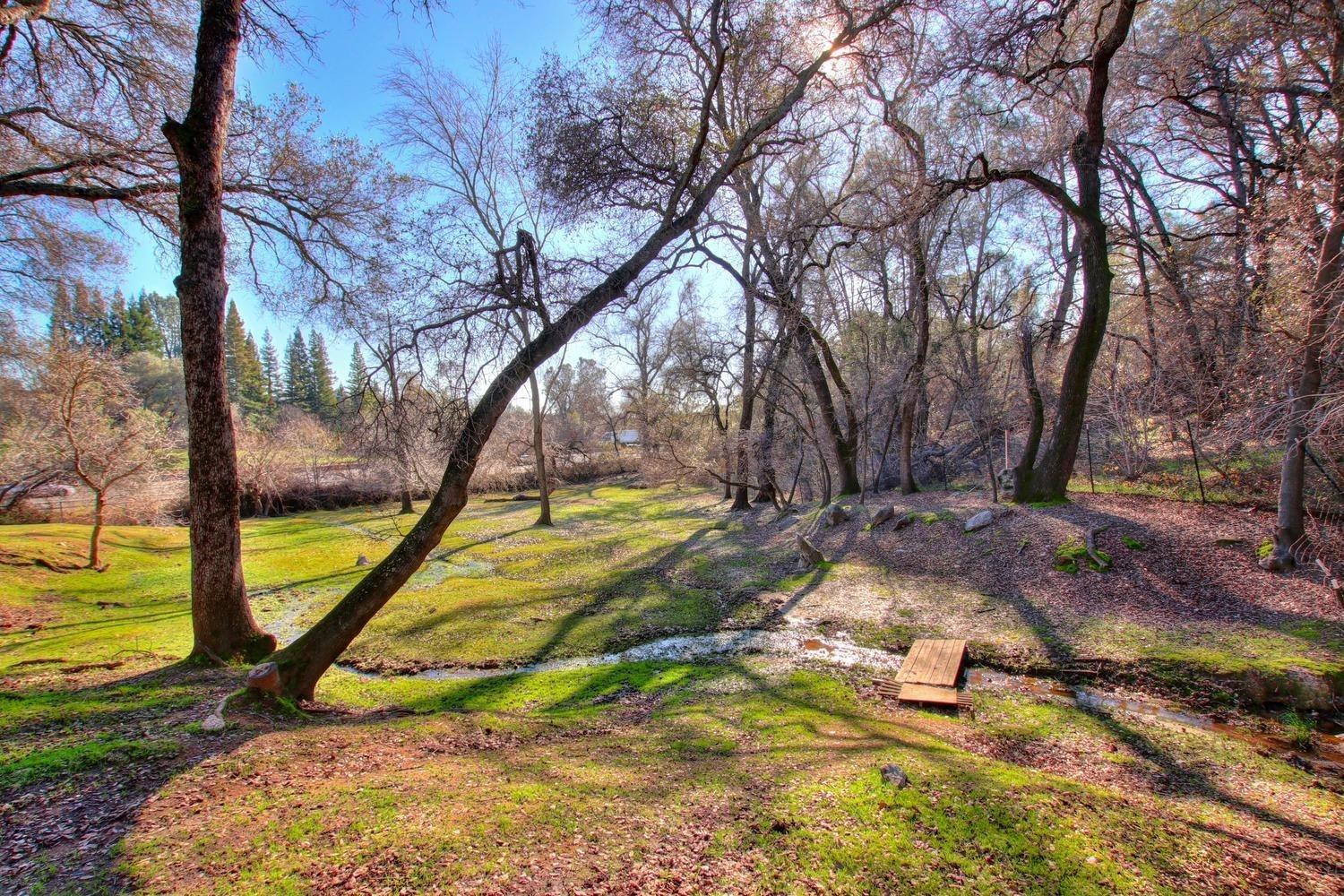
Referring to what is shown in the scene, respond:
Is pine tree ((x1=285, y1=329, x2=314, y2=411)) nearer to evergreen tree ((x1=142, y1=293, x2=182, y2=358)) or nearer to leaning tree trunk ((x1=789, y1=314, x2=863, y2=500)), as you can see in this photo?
evergreen tree ((x1=142, y1=293, x2=182, y2=358))

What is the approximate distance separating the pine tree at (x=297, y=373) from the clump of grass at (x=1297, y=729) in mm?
65188

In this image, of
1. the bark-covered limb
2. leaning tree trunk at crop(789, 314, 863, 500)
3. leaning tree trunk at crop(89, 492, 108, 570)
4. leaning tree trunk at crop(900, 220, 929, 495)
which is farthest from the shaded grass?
leaning tree trunk at crop(89, 492, 108, 570)

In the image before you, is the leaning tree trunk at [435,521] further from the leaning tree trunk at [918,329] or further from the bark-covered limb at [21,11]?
the leaning tree trunk at [918,329]

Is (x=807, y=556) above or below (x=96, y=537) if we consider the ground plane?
below

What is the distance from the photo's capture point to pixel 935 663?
260 inches

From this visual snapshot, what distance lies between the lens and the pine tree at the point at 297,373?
5584cm

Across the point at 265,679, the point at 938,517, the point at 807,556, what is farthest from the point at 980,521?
the point at 265,679

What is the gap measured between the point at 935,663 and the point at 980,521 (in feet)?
18.1

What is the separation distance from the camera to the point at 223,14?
5961 mm

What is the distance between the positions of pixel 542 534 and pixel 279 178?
12944 mm

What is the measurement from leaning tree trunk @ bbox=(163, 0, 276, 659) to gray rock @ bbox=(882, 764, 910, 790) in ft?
21.5

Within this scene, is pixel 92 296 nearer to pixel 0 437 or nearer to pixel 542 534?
pixel 0 437

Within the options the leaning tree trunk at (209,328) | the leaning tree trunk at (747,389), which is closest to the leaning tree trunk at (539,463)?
the leaning tree trunk at (747,389)

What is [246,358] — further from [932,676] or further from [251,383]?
[932,676]
